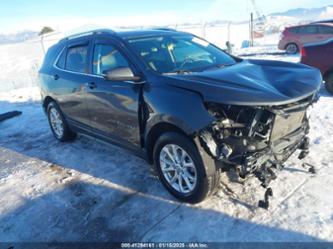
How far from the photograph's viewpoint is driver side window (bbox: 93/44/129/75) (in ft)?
13.1

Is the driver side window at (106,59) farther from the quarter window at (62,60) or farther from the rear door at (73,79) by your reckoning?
the quarter window at (62,60)

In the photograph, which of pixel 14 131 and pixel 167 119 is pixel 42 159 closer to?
pixel 14 131

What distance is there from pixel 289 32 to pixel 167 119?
1573 cm

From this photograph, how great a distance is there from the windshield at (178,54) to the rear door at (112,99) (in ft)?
0.90

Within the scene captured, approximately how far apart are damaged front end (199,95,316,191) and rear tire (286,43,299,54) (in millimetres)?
14548

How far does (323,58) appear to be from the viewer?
288 inches

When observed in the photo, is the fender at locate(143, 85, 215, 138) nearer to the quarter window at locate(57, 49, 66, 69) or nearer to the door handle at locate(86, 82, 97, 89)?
the door handle at locate(86, 82, 97, 89)

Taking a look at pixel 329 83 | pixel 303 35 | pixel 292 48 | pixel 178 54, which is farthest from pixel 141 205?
pixel 303 35

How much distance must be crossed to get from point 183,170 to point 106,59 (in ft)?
6.10

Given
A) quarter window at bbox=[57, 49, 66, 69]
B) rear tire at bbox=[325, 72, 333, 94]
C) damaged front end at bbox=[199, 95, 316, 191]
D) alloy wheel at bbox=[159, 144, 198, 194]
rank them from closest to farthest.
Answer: damaged front end at bbox=[199, 95, 316, 191]
alloy wheel at bbox=[159, 144, 198, 194]
quarter window at bbox=[57, 49, 66, 69]
rear tire at bbox=[325, 72, 333, 94]

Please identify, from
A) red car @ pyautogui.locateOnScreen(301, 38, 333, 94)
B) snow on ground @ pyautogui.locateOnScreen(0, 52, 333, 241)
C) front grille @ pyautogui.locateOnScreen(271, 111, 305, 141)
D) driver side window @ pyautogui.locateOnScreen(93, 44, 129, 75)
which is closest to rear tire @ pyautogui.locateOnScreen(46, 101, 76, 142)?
snow on ground @ pyautogui.locateOnScreen(0, 52, 333, 241)

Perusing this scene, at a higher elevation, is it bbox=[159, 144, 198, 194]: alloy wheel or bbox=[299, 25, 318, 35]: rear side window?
bbox=[299, 25, 318, 35]: rear side window

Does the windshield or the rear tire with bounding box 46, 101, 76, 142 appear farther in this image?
the rear tire with bounding box 46, 101, 76, 142

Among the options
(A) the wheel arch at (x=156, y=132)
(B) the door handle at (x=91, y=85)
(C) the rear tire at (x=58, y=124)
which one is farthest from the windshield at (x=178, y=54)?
(C) the rear tire at (x=58, y=124)
